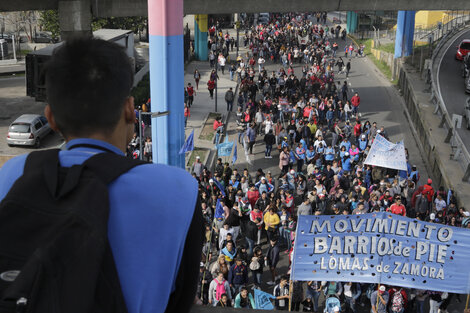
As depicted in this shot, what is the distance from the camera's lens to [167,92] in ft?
64.7

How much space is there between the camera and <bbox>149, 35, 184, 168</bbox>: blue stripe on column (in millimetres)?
19131

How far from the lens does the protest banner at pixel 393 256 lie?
40.1 feet

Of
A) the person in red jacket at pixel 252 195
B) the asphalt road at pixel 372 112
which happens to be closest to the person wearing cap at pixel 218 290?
the asphalt road at pixel 372 112

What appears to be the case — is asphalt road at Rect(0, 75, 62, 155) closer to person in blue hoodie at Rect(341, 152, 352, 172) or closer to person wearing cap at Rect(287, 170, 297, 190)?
person wearing cap at Rect(287, 170, 297, 190)

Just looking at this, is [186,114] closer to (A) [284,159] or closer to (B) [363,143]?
(A) [284,159]

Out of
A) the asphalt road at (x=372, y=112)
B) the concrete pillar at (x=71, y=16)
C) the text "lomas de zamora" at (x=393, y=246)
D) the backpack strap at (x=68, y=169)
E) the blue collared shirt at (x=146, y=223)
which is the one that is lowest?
the asphalt road at (x=372, y=112)

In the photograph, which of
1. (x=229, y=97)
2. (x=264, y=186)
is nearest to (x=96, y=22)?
(x=229, y=97)

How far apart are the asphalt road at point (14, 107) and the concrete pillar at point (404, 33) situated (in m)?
24.1

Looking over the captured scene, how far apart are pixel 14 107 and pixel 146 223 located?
35564 millimetres

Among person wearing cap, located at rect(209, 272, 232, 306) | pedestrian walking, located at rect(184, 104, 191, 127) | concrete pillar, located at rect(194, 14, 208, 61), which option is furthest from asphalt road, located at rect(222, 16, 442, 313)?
concrete pillar, located at rect(194, 14, 208, 61)

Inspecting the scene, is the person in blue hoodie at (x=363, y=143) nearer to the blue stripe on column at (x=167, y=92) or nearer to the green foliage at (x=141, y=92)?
the blue stripe on column at (x=167, y=92)

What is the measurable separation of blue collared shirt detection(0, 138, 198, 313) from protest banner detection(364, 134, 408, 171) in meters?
19.8

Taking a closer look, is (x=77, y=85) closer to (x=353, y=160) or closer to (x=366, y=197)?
(x=366, y=197)

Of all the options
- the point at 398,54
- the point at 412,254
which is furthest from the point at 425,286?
the point at 398,54
